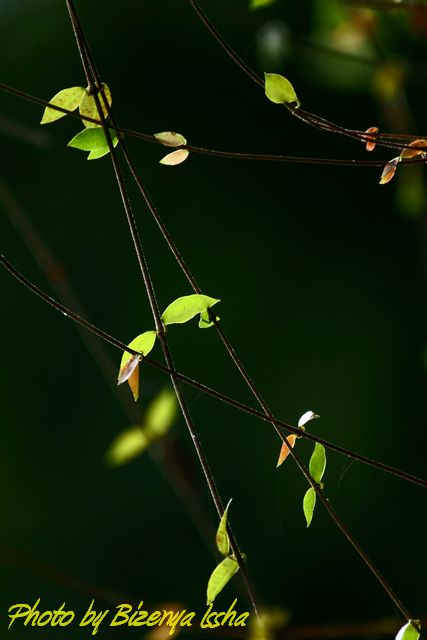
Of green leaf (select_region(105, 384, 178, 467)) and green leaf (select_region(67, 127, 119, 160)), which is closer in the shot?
green leaf (select_region(67, 127, 119, 160))

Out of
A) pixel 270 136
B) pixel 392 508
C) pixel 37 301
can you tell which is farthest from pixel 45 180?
pixel 392 508

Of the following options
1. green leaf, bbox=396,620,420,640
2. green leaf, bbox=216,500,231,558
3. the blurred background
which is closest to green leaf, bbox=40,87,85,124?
green leaf, bbox=216,500,231,558

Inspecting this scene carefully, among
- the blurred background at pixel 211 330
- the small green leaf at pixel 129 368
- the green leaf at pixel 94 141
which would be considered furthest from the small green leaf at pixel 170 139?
the blurred background at pixel 211 330

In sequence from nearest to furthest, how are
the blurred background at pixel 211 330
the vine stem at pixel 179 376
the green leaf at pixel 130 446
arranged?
the vine stem at pixel 179 376 → the green leaf at pixel 130 446 → the blurred background at pixel 211 330

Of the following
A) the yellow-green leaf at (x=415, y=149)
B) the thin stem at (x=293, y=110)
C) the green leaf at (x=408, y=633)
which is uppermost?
the thin stem at (x=293, y=110)

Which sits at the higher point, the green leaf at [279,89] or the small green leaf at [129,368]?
the green leaf at [279,89]

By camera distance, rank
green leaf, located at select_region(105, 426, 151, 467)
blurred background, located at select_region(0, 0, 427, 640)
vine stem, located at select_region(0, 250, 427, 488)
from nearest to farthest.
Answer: vine stem, located at select_region(0, 250, 427, 488)
green leaf, located at select_region(105, 426, 151, 467)
blurred background, located at select_region(0, 0, 427, 640)

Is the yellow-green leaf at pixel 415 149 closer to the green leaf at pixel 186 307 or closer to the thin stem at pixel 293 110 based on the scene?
the thin stem at pixel 293 110

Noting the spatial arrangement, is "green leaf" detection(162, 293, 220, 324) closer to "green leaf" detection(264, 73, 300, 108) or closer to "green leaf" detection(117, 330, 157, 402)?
"green leaf" detection(117, 330, 157, 402)
